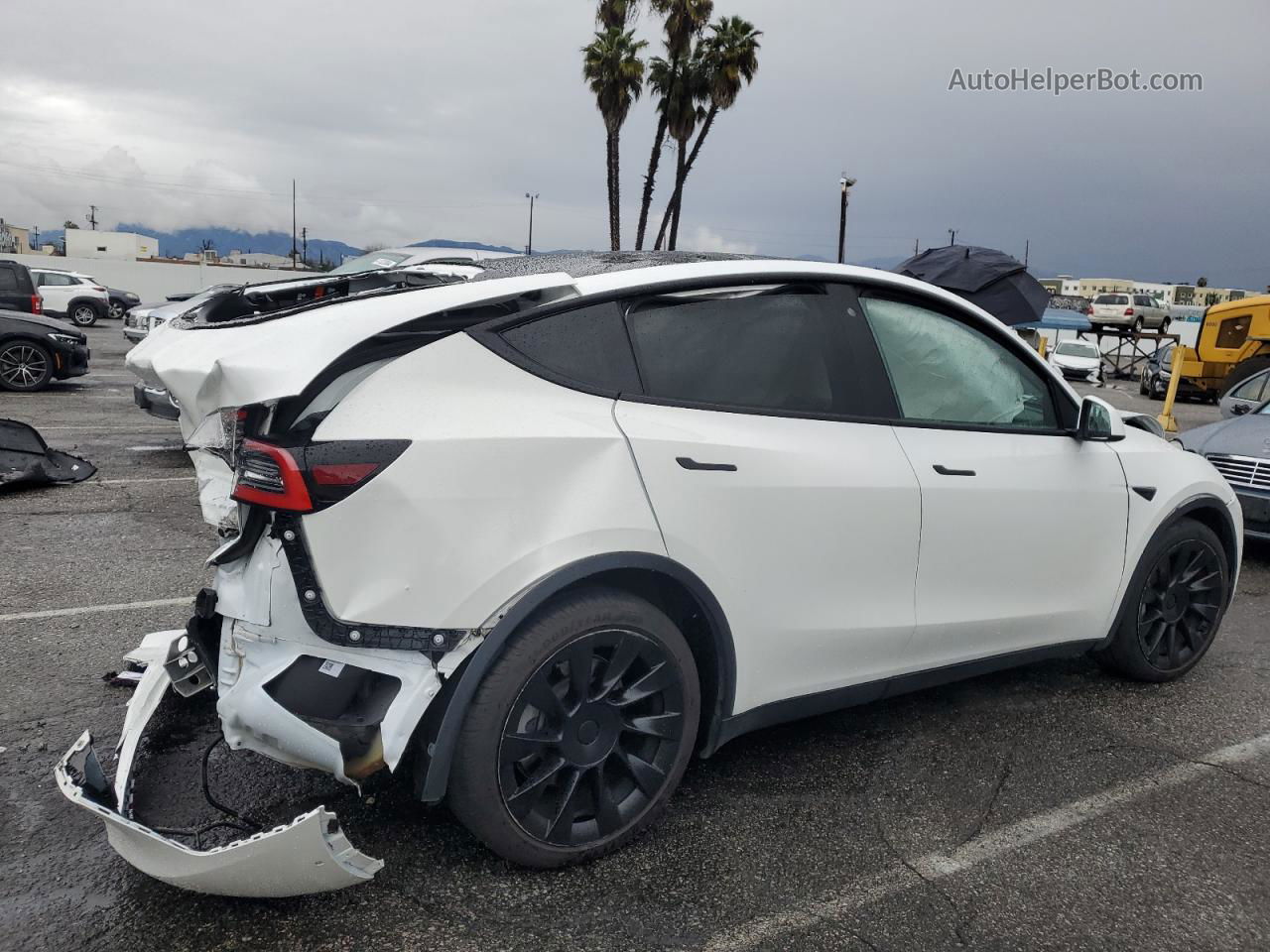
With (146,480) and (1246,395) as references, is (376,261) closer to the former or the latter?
(146,480)

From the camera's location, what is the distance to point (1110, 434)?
146 inches

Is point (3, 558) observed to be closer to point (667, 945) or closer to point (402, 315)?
point (402, 315)

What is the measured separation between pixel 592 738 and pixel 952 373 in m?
1.84

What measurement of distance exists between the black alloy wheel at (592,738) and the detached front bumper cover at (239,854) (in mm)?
425

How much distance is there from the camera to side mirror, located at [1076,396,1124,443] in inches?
144

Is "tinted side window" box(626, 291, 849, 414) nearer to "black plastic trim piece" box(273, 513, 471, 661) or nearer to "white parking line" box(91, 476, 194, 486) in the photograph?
"black plastic trim piece" box(273, 513, 471, 661)

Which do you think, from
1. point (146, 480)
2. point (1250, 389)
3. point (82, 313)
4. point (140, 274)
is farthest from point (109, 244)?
point (1250, 389)

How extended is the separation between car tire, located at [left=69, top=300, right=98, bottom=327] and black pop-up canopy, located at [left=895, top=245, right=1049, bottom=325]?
1065 inches

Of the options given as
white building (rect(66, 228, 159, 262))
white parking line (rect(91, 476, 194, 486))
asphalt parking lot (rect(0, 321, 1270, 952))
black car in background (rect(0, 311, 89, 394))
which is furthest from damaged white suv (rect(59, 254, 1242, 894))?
white building (rect(66, 228, 159, 262))

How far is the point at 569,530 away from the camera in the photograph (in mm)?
2447

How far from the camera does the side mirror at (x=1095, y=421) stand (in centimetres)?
365

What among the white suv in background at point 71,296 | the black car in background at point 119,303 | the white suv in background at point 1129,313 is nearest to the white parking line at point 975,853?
the white suv in background at point 71,296

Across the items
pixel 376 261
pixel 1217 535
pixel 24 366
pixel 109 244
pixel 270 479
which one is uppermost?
pixel 109 244

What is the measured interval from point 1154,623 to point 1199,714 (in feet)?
1.30
